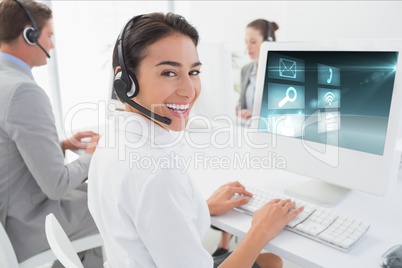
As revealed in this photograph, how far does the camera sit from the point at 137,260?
2.52ft

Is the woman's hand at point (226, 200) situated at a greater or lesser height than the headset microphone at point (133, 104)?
lesser

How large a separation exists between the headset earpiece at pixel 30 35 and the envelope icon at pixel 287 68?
1.04 metres

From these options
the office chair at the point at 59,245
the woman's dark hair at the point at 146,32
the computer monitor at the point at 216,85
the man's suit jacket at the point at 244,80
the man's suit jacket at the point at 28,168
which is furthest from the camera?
the man's suit jacket at the point at 244,80

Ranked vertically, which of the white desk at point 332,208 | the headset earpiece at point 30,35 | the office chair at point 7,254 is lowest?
the office chair at point 7,254

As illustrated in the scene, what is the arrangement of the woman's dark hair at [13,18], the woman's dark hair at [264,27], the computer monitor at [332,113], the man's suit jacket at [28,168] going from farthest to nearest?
the woman's dark hair at [264,27] → the woman's dark hair at [13,18] → the man's suit jacket at [28,168] → the computer monitor at [332,113]

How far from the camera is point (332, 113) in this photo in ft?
3.45

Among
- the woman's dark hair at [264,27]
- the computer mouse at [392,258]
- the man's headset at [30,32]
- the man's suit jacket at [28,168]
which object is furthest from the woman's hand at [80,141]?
the woman's dark hair at [264,27]

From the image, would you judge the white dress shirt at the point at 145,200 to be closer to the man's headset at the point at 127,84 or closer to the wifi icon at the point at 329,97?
the man's headset at the point at 127,84

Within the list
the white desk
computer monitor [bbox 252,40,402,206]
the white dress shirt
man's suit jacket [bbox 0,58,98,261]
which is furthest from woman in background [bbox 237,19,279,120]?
the white dress shirt

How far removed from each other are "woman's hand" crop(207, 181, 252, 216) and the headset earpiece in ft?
3.41

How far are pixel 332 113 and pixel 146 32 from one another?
0.59 metres

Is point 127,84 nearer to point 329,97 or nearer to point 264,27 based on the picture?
point 329,97

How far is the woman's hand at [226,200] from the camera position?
106cm

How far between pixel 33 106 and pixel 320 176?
3.33 feet
